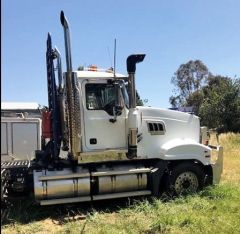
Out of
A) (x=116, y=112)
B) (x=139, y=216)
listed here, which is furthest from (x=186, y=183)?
(x=116, y=112)

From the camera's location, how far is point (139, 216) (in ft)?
25.4

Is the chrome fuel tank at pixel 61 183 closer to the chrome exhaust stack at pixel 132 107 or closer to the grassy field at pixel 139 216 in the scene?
the grassy field at pixel 139 216

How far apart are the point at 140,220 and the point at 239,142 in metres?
21.9

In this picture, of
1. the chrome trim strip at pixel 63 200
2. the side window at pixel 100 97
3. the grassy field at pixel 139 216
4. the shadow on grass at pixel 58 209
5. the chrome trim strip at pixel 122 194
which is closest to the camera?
the grassy field at pixel 139 216

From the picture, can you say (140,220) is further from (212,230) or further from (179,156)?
(179,156)

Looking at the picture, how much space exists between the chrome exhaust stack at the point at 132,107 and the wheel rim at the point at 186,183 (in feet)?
4.07

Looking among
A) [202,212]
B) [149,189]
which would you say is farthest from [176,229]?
[149,189]

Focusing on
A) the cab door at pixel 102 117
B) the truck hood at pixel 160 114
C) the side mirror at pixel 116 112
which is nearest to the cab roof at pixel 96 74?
the cab door at pixel 102 117

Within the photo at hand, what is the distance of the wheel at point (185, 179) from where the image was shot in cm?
919

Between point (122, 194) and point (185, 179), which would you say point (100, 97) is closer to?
point (122, 194)

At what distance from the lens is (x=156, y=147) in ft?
30.3

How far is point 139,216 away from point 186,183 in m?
2.01

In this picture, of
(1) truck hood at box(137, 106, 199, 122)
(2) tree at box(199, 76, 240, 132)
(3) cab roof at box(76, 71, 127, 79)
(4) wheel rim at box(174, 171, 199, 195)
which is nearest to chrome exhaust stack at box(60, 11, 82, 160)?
(3) cab roof at box(76, 71, 127, 79)

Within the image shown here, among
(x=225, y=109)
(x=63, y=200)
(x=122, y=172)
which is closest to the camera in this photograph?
(x=63, y=200)
